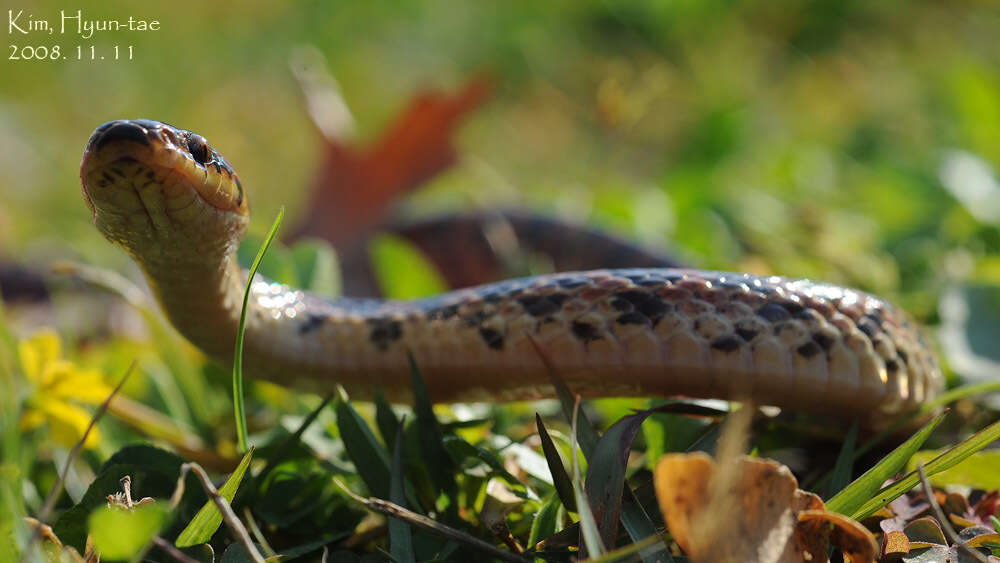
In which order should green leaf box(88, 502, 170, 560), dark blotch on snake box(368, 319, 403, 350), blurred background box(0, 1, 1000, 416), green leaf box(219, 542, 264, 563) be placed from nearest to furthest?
green leaf box(88, 502, 170, 560), green leaf box(219, 542, 264, 563), dark blotch on snake box(368, 319, 403, 350), blurred background box(0, 1, 1000, 416)

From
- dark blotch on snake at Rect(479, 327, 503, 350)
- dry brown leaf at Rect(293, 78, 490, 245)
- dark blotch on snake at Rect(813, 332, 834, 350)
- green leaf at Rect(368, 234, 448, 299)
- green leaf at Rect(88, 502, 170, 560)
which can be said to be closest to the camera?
green leaf at Rect(88, 502, 170, 560)

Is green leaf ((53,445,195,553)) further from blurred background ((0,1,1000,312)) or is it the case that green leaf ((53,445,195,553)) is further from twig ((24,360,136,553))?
blurred background ((0,1,1000,312))

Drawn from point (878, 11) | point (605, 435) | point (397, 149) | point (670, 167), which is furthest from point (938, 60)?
point (605, 435)

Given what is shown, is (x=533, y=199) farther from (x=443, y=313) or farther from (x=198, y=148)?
(x=198, y=148)

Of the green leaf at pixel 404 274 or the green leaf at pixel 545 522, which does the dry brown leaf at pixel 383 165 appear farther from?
the green leaf at pixel 545 522

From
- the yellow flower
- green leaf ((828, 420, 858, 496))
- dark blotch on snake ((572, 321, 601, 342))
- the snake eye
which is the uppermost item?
the snake eye

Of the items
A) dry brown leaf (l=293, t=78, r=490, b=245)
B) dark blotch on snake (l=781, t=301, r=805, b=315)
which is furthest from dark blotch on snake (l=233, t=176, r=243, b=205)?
dry brown leaf (l=293, t=78, r=490, b=245)

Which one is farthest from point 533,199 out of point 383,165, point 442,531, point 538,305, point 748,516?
point 748,516
